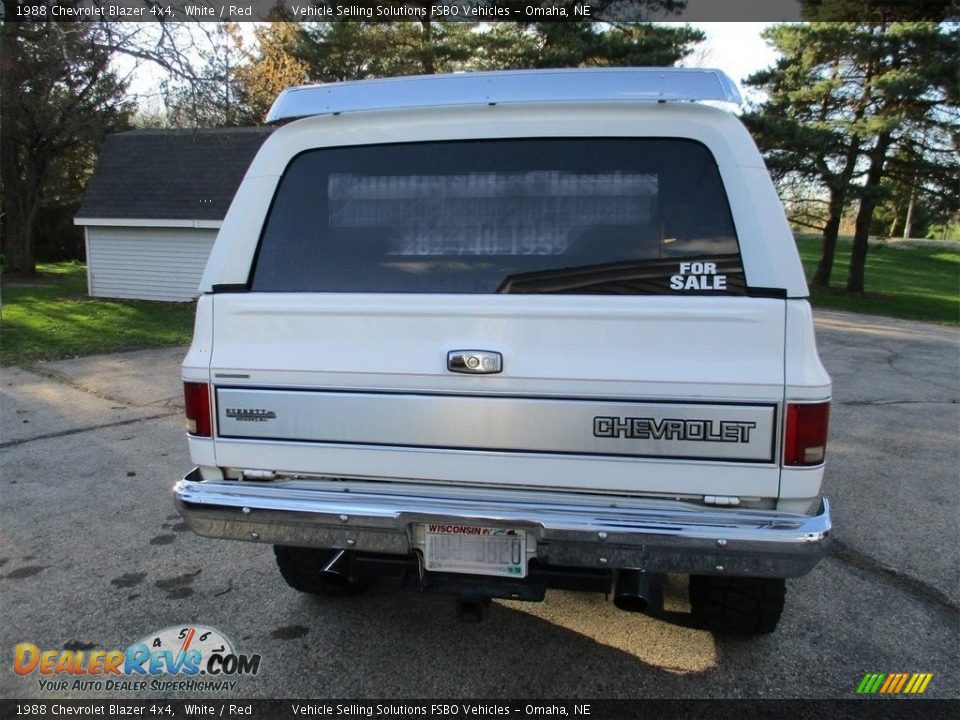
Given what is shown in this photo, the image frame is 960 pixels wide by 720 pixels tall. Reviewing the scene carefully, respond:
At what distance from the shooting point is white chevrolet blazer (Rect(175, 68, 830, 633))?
7.66 feet

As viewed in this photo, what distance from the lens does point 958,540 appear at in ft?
14.1

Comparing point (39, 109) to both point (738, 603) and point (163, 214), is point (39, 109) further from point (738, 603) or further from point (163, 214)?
point (738, 603)

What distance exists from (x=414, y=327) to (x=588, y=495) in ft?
2.85

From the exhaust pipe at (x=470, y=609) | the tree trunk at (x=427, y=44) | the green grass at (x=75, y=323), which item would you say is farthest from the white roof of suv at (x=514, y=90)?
the tree trunk at (x=427, y=44)

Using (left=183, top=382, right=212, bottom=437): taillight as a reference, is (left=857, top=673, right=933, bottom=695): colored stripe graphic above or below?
below

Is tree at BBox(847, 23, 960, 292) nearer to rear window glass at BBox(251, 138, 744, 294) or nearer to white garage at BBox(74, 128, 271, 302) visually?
white garage at BBox(74, 128, 271, 302)

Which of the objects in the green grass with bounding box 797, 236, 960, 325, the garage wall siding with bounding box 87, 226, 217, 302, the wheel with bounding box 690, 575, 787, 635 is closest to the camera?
the wheel with bounding box 690, 575, 787, 635

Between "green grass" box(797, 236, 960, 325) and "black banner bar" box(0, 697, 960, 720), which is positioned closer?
"black banner bar" box(0, 697, 960, 720)

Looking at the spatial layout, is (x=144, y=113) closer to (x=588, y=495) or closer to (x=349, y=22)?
(x=349, y=22)

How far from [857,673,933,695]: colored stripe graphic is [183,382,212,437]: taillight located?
111 inches

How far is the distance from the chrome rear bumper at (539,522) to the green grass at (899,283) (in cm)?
1904

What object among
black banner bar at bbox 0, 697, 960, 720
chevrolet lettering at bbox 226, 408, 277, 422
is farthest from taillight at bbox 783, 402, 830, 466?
chevrolet lettering at bbox 226, 408, 277, 422

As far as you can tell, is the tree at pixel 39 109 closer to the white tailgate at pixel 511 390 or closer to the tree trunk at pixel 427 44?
the tree trunk at pixel 427 44

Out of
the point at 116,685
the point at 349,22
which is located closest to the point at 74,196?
the point at 349,22
